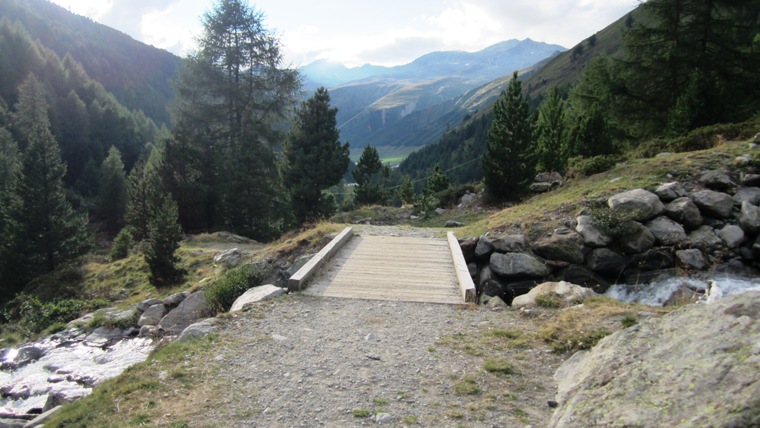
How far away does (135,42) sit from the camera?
179500 mm

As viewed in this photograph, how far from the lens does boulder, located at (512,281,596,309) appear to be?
26.1 feet

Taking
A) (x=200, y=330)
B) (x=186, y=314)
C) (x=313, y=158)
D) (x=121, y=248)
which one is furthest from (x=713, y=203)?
(x=121, y=248)

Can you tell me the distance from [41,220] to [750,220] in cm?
3828

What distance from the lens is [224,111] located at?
3412cm

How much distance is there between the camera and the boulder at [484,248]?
12703mm

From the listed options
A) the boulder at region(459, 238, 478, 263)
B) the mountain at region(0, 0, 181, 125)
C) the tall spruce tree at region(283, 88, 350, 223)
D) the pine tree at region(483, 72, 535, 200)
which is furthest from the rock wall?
the mountain at region(0, 0, 181, 125)

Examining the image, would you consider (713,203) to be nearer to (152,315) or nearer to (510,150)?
(510,150)

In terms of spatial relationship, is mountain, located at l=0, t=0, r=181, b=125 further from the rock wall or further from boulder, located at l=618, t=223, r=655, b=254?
boulder, located at l=618, t=223, r=655, b=254

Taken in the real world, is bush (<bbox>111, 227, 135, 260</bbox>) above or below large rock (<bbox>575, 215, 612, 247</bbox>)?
below

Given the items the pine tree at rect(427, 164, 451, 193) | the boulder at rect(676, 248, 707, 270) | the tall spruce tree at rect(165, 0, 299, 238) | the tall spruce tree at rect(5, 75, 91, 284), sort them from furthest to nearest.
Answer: the pine tree at rect(427, 164, 451, 193) < the tall spruce tree at rect(165, 0, 299, 238) < the tall spruce tree at rect(5, 75, 91, 284) < the boulder at rect(676, 248, 707, 270)

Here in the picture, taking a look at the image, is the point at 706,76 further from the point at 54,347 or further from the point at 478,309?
the point at 54,347

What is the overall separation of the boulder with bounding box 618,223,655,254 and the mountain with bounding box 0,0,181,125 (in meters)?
152

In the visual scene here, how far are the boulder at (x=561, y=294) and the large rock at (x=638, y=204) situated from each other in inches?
206

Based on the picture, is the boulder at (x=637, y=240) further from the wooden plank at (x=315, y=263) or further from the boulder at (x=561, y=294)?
the wooden plank at (x=315, y=263)
